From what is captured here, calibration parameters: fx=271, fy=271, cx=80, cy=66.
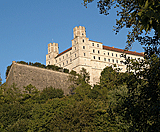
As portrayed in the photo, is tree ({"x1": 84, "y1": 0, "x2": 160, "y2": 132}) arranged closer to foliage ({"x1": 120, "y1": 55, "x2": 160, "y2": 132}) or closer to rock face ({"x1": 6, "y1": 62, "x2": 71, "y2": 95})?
foliage ({"x1": 120, "y1": 55, "x2": 160, "y2": 132})

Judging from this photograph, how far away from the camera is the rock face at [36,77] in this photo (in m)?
56.9

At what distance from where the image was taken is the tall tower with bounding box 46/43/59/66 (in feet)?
285

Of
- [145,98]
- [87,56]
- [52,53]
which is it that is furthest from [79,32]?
[145,98]

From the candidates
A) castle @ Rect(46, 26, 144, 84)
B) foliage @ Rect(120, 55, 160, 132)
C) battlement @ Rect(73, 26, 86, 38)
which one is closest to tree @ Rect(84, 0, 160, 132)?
foliage @ Rect(120, 55, 160, 132)

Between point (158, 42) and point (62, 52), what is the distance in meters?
79.3

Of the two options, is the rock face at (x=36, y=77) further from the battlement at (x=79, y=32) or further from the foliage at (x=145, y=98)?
the foliage at (x=145, y=98)

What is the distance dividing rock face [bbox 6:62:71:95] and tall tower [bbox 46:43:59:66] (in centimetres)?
2009

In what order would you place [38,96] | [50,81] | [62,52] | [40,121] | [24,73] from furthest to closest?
[62,52] < [50,81] < [24,73] < [38,96] < [40,121]

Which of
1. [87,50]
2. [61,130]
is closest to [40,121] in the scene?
[61,130]

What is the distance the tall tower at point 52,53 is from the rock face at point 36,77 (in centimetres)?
2009

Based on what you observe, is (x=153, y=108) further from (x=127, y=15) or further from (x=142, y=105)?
(x=127, y=15)

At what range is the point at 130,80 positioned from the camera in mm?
9125

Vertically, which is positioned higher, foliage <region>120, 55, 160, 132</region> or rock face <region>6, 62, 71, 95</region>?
rock face <region>6, 62, 71, 95</region>

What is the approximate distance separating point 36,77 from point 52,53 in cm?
2763
